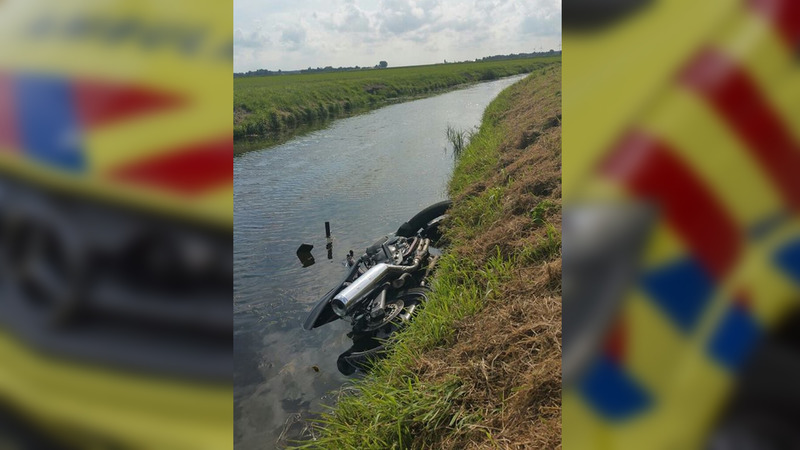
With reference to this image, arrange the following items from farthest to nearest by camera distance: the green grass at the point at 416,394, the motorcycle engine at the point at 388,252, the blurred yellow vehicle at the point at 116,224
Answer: the motorcycle engine at the point at 388,252
the green grass at the point at 416,394
the blurred yellow vehicle at the point at 116,224

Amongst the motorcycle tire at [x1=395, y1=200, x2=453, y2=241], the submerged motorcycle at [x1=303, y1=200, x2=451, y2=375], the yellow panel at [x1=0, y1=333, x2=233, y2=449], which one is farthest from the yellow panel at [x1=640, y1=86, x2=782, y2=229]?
the motorcycle tire at [x1=395, y1=200, x2=453, y2=241]

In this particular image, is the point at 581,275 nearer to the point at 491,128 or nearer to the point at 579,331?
the point at 579,331

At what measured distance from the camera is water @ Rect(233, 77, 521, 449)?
557 centimetres

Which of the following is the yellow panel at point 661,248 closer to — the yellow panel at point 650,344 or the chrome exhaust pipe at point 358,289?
the yellow panel at point 650,344

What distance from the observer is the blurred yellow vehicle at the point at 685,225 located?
69 cm

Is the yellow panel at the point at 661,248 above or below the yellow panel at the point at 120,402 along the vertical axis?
above

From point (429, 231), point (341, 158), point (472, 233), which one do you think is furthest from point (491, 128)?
point (472, 233)

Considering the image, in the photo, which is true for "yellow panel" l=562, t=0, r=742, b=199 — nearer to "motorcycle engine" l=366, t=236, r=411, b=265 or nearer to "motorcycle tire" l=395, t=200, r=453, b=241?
"motorcycle engine" l=366, t=236, r=411, b=265

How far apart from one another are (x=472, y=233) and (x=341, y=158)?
33.0 ft

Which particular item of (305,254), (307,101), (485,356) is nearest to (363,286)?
(485,356)

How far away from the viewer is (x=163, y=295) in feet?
2.21

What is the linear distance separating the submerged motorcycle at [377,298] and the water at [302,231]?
261mm

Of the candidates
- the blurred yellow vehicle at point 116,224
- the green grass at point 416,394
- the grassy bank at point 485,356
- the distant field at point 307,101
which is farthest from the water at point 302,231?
the blurred yellow vehicle at point 116,224

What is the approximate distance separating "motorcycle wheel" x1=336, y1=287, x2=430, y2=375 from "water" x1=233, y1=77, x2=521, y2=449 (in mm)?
173
